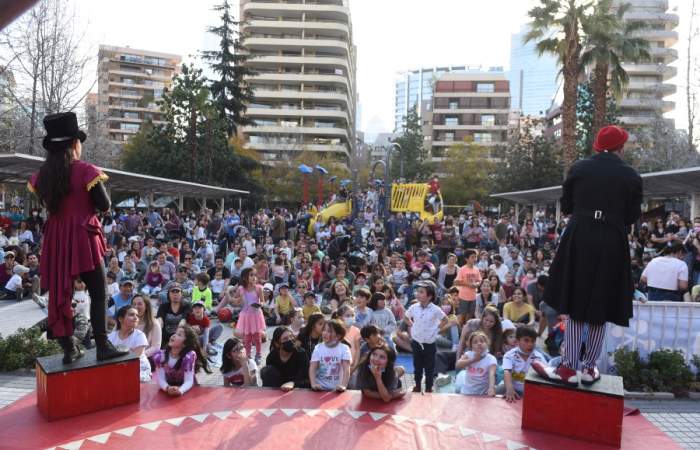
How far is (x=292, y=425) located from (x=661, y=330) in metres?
5.13

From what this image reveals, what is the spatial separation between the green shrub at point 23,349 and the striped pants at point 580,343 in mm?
6018

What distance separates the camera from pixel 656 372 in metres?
6.87

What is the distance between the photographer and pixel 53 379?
4391mm

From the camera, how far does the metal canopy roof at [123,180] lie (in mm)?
12812

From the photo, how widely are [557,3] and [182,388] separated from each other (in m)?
20.7

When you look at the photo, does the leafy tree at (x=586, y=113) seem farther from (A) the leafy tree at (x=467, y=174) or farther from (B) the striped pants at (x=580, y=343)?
(B) the striped pants at (x=580, y=343)

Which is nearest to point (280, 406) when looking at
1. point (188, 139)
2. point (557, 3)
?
point (557, 3)

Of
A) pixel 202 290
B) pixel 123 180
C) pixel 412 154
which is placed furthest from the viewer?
pixel 412 154

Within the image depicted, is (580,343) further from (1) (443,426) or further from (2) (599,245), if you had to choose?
(1) (443,426)

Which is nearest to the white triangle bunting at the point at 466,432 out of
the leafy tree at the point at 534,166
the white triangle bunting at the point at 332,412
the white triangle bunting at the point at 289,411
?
the white triangle bunting at the point at 332,412

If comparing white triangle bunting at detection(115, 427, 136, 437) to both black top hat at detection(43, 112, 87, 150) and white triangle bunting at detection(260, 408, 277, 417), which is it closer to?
white triangle bunting at detection(260, 408, 277, 417)

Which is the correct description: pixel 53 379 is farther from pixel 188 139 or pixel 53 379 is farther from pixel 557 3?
pixel 188 139

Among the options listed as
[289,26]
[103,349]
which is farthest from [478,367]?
[289,26]

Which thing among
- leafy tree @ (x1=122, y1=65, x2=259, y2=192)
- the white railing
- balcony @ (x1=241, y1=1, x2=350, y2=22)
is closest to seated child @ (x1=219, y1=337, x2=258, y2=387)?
the white railing
